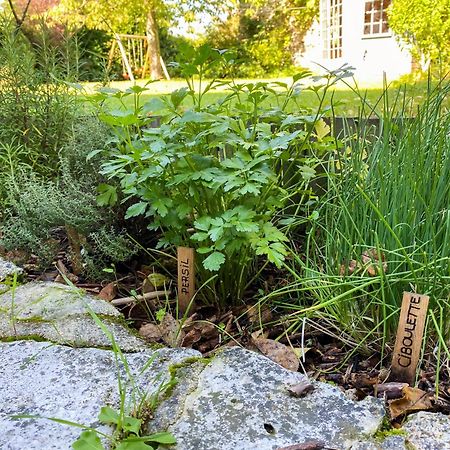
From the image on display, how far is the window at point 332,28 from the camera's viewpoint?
38.8ft

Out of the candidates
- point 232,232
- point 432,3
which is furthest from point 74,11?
point 232,232

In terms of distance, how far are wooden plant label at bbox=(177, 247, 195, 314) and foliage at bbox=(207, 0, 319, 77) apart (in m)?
12.5

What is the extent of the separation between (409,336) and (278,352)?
340 millimetres

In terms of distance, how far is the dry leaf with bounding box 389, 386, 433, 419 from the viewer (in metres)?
0.95

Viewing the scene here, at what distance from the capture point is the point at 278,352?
123cm

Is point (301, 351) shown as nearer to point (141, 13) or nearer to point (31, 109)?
point (31, 109)

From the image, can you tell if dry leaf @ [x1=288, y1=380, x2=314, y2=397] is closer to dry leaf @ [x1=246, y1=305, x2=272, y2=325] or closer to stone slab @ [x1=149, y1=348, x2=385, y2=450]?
stone slab @ [x1=149, y1=348, x2=385, y2=450]

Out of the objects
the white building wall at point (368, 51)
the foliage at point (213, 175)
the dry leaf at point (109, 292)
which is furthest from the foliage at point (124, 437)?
the white building wall at point (368, 51)

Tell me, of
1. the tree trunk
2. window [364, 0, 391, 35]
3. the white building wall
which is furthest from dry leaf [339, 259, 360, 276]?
the tree trunk

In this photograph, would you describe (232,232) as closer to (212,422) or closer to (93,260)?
(212,422)

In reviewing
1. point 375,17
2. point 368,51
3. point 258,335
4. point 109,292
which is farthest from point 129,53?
point 375,17

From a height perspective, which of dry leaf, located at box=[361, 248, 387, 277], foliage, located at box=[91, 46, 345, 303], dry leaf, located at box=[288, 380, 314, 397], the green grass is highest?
the green grass

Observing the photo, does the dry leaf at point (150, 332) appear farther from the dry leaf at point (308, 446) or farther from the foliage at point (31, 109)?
the foliage at point (31, 109)

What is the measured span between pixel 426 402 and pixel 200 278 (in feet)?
2.48
